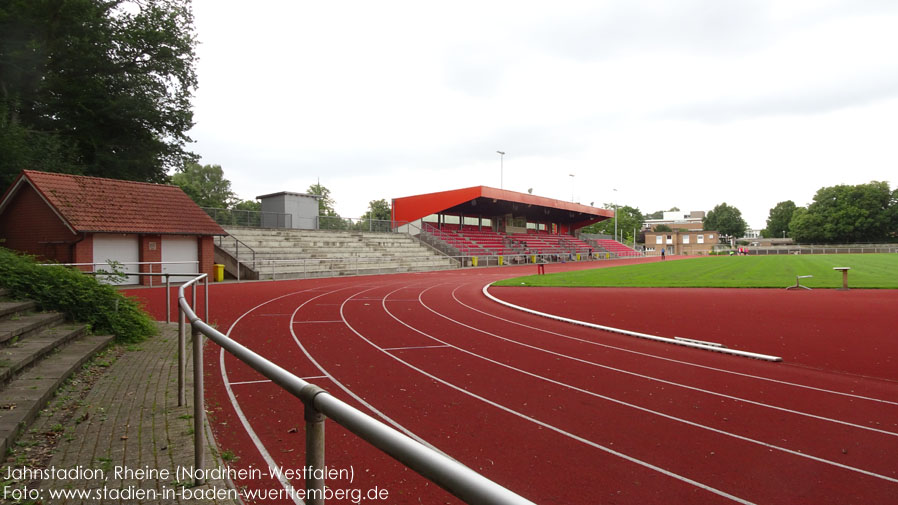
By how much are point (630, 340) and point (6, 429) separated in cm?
873

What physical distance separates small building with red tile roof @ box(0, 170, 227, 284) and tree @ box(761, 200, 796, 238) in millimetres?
142348

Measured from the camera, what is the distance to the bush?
297 inches

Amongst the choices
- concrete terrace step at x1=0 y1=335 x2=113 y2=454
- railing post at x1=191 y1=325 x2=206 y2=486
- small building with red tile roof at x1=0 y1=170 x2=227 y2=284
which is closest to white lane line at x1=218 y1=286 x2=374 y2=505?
railing post at x1=191 y1=325 x2=206 y2=486

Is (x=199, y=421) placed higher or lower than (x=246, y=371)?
higher

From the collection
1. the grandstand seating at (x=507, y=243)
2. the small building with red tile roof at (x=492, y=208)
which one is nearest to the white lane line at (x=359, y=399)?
the grandstand seating at (x=507, y=243)

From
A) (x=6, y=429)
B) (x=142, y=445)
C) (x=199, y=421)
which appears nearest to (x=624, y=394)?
(x=199, y=421)

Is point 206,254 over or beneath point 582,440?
over

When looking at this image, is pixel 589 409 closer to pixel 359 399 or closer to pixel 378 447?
pixel 359 399

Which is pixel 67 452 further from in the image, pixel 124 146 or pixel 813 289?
pixel 124 146

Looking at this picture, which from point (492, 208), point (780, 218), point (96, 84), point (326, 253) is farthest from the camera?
point (780, 218)

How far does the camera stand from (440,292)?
1789cm

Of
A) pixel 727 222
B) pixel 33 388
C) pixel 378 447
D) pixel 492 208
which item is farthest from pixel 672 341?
pixel 727 222

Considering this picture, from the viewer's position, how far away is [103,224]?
20.1m

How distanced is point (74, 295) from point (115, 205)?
16958 mm
